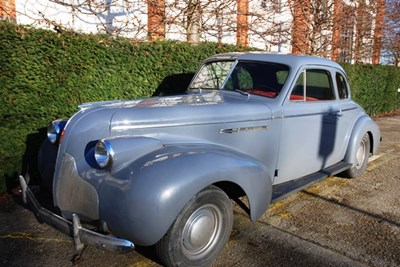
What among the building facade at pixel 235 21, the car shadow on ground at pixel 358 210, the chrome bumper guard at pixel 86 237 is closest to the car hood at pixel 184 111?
the chrome bumper guard at pixel 86 237

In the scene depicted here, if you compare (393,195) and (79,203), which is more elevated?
(79,203)

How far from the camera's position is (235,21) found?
10164mm

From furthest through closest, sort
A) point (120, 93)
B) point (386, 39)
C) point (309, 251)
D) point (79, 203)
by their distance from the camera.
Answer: point (386, 39) < point (120, 93) < point (309, 251) < point (79, 203)

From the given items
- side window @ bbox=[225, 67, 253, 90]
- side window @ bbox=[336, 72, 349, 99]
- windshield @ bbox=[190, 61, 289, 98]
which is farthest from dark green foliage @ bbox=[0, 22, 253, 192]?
side window @ bbox=[336, 72, 349, 99]

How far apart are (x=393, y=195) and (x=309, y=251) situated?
2.25 metres

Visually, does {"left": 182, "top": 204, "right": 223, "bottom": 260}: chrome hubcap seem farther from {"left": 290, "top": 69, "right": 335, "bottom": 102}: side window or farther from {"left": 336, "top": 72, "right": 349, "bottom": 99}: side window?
{"left": 336, "top": 72, "right": 349, "bottom": 99}: side window

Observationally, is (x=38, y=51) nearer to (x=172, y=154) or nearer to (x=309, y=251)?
(x=172, y=154)

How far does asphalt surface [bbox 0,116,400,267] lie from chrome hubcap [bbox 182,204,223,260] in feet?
0.77

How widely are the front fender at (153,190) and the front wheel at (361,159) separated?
3.26 metres

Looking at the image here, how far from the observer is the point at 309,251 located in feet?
10.7

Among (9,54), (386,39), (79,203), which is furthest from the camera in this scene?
(386,39)

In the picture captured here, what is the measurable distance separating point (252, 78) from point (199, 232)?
2.05 metres

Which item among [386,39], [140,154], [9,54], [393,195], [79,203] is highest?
[386,39]

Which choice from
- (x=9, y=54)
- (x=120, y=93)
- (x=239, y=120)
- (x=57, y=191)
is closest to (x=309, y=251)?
(x=239, y=120)
